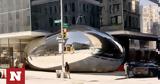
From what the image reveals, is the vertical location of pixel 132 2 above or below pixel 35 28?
above

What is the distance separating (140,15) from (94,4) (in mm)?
23759

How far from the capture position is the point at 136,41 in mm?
61594

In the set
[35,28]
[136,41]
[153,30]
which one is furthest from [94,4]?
[153,30]

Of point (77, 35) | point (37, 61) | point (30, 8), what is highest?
point (30, 8)

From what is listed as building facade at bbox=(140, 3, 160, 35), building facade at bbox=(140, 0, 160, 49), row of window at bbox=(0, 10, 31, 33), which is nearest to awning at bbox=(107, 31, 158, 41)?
row of window at bbox=(0, 10, 31, 33)

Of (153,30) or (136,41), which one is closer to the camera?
(136,41)

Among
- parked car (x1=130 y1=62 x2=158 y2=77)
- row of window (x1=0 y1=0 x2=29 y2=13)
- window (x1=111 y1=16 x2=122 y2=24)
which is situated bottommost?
parked car (x1=130 y1=62 x2=158 y2=77)

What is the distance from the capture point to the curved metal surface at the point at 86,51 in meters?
42.7

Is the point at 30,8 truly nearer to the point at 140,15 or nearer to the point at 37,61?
the point at 37,61

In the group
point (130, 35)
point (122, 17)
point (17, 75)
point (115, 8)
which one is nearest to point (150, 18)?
point (115, 8)

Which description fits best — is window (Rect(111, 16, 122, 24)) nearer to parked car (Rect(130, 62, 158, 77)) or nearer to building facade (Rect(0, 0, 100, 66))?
building facade (Rect(0, 0, 100, 66))

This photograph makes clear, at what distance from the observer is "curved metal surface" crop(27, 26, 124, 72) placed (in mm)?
42688

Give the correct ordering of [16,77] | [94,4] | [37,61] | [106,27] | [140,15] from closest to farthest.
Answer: [16,77] < [37,61] < [94,4] < [106,27] < [140,15]

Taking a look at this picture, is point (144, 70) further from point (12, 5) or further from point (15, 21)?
point (12, 5)
